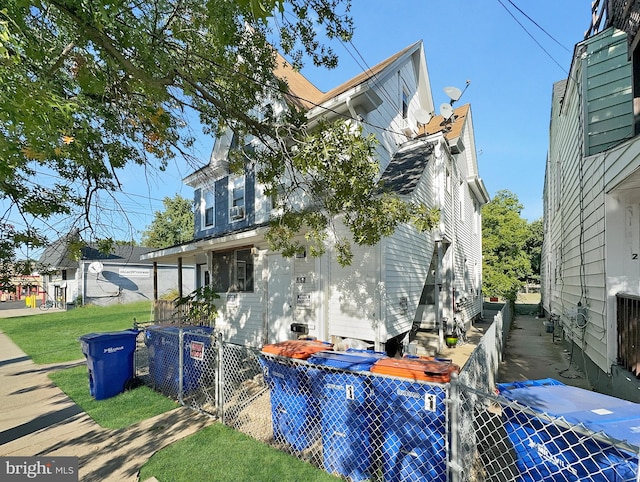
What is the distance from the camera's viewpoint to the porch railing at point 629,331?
4180 mm

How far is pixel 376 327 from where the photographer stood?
656cm

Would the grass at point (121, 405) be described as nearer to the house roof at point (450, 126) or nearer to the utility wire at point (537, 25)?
the utility wire at point (537, 25)

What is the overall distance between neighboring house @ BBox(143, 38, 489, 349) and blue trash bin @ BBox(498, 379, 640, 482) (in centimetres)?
398

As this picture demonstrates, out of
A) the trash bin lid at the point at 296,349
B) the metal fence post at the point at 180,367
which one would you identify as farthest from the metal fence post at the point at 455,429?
the metal fence post at the point at 180,367

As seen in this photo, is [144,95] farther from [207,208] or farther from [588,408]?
[207,208]

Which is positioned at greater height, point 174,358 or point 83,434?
point 174,358

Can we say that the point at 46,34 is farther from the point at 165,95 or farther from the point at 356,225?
the point at 356,225

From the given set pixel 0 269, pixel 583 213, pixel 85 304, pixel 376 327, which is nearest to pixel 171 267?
pixel 85 304

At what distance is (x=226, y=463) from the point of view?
10.8 feet

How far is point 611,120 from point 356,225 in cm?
546

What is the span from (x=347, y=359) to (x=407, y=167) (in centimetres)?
616

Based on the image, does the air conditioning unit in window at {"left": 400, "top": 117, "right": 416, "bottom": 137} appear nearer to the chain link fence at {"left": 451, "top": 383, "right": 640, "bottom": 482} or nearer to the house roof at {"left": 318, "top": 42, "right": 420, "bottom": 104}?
the house roof at {"left": 318, "top": 42, "right": 420, "bottom": 104}

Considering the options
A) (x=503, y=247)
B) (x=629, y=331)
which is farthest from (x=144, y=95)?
(x=503, y=247)

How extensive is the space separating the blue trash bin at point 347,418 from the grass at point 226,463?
18cm
